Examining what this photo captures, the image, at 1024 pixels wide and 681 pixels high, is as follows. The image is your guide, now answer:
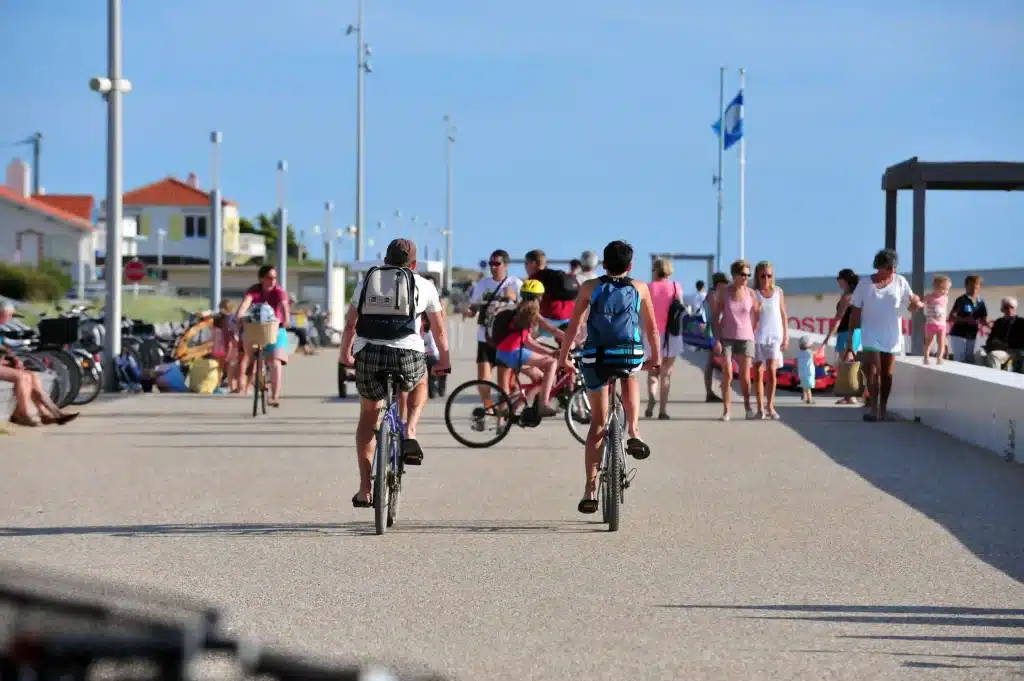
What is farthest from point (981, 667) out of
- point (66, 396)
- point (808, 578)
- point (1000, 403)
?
point (66, 396)

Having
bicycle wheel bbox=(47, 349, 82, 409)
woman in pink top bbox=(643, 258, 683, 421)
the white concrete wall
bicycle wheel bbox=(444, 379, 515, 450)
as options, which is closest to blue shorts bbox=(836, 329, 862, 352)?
woman in pink top bbox=(643, 258, 683, 421)


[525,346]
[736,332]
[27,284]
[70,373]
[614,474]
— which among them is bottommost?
[614,474]

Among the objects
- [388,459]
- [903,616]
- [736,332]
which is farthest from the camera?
[736,332]

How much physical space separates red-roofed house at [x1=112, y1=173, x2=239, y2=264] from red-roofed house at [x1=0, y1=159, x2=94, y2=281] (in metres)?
30.8

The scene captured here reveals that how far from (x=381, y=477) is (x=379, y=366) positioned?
0.78 meters

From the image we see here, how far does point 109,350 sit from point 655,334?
577 inches

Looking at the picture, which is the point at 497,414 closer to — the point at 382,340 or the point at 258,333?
the point at 258,333

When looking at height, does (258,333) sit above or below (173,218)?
below

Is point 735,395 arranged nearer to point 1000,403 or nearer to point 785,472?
point 1000,403

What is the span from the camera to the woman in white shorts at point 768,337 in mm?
19078

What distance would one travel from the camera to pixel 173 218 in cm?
13288

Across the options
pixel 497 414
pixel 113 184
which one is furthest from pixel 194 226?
pixel 497 414

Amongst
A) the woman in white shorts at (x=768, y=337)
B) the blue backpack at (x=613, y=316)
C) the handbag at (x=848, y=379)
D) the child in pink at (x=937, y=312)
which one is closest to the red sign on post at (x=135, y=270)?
the handbag at (x=848, y=379)

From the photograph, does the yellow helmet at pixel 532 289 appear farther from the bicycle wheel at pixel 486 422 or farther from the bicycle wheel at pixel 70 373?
the bicycle wheel at pixel 70 373
